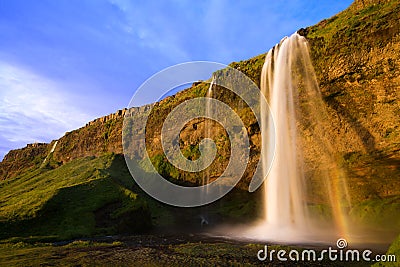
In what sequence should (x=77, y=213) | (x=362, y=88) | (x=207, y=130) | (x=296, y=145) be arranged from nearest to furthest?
1. (x=362, y=88)
2. (x=77, y=213)
3. (x=296, y=145)
4. (x=207, y=130)

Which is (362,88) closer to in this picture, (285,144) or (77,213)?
(285,144)

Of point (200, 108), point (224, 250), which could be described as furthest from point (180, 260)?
point (200, 108)

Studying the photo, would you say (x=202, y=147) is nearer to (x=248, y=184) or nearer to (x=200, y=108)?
(x=200, y=108)

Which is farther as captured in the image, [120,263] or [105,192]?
[105,192]

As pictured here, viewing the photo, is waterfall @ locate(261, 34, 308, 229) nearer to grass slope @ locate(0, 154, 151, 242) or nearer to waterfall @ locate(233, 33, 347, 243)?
waterfall @ locate(233, 33, 347, 243)

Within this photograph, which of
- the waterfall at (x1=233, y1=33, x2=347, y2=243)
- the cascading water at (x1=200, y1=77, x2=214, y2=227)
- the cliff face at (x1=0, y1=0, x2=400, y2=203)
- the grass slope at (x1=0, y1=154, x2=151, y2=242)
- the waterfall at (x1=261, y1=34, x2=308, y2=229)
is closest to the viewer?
the cliff face at (x1=0, y1=0, x2=400, y2=203)

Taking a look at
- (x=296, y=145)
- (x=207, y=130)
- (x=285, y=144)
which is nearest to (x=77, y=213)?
(x=207, y=130)

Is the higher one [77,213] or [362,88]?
[362,88]

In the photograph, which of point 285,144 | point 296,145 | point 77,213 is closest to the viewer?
point 77,213

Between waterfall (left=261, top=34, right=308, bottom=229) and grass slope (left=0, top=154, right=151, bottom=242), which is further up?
waterfall (left=261, top=34, right=308, bottom=229)

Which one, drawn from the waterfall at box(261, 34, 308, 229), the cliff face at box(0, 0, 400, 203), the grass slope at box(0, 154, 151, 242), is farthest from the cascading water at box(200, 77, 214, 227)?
the waterfall at box(261, 34, 308, 229)

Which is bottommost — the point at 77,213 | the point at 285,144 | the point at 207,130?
the point at 77,213

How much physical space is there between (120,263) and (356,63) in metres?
20.6

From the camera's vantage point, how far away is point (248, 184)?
29609mm
